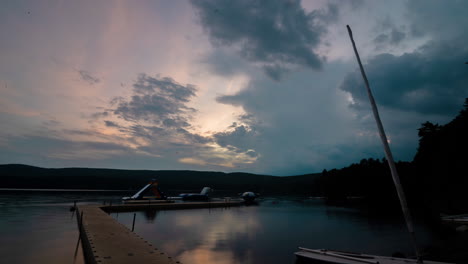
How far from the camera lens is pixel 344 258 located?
1827 cm

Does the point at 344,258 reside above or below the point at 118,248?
below

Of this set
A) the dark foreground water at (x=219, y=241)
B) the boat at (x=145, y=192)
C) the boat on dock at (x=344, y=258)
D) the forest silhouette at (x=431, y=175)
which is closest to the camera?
the boat on dock at (x=344, y=258)

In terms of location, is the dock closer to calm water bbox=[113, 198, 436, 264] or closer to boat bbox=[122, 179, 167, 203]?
calm water bbox=[113, 198, 436, 264]

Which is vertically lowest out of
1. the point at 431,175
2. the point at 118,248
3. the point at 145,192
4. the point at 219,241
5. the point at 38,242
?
the point at 219,241

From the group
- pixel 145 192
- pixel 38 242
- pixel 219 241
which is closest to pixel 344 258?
pixel 219 241

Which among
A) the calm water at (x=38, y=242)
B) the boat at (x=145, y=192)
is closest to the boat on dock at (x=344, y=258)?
the calm water at (x=38, y=242)

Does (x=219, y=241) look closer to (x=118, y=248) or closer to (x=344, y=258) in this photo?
(x=118, y=248)

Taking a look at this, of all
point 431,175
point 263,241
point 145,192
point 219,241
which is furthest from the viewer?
point 145,192

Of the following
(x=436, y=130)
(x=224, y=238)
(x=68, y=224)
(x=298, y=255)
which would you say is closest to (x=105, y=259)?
(x=298, y=255)

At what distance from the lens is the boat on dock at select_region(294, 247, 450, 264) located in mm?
16516

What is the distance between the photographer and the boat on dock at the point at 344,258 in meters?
16.5

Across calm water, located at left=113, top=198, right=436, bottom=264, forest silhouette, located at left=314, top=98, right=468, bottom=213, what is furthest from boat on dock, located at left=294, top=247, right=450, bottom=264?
forest silhouette, located at left=314, top=98, right=468, bottom=213

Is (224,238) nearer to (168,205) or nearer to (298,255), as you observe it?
(298,255)

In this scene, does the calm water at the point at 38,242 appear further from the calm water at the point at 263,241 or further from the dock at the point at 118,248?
the calm water at the point at 263,241
